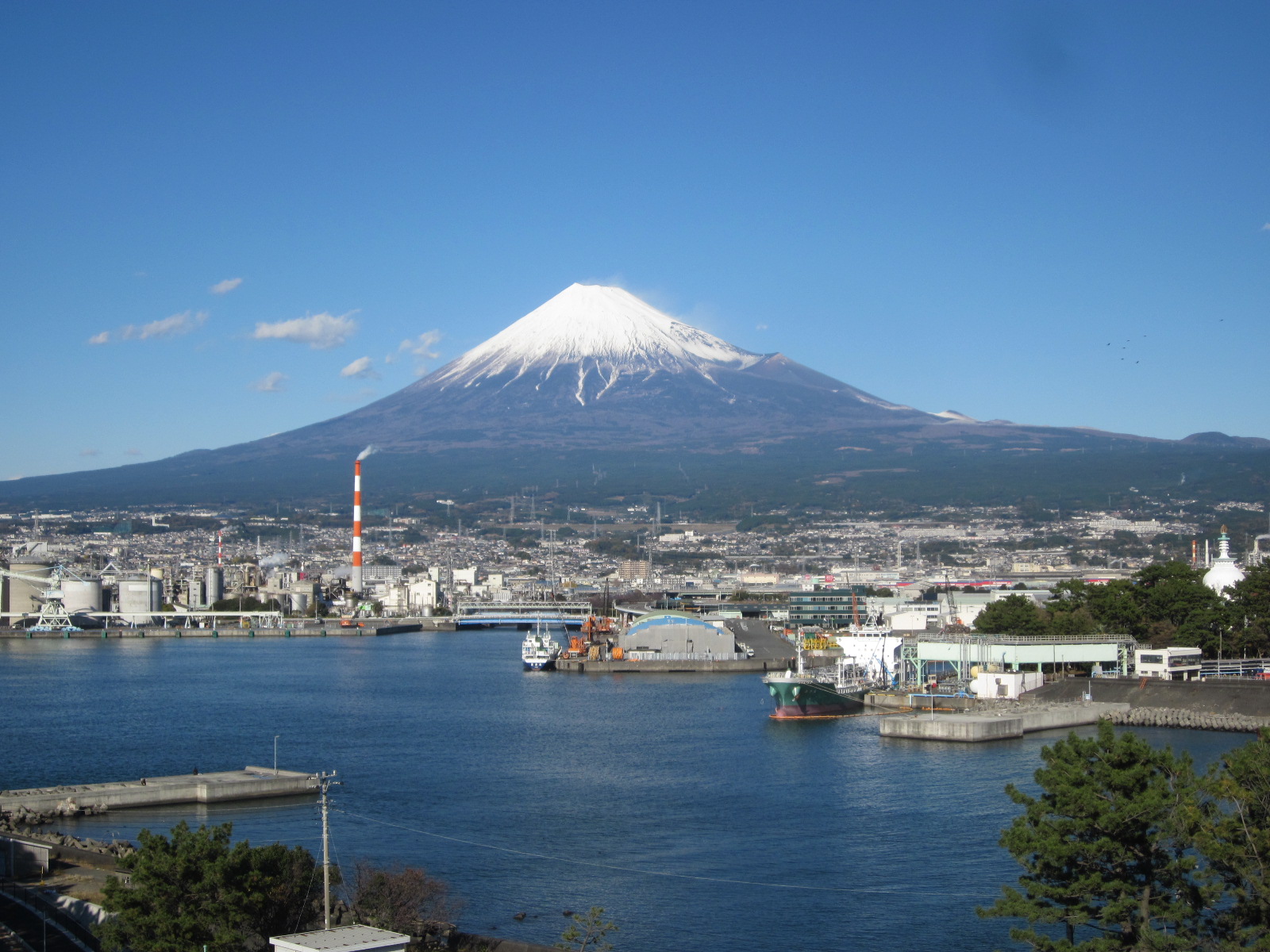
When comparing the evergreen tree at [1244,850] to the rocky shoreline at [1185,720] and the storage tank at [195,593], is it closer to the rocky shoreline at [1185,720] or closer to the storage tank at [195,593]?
the rocky shoreline at [1185,720]

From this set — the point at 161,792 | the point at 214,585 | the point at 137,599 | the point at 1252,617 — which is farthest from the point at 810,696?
the point at 214,585

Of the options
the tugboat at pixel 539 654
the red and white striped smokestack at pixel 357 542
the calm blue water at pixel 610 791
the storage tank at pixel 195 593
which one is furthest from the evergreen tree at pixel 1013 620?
the storage tank at pixel 195 593

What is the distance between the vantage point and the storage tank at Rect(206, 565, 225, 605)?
38.1m

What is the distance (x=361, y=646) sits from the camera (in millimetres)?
28234

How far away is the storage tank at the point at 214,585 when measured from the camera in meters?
38.1

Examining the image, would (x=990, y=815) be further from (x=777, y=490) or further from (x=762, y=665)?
(x=777, y=490)

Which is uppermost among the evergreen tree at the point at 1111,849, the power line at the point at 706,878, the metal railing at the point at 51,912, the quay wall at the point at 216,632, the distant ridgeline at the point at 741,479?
the distant ridgeline at the point at 741,479

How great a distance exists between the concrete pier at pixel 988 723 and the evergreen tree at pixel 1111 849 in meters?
7.49

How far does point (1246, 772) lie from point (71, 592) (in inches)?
1319

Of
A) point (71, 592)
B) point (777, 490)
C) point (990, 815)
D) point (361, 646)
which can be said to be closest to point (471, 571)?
point (71, 592)

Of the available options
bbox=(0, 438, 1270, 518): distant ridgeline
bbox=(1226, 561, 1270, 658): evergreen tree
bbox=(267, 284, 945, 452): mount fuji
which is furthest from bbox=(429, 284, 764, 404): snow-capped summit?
bbox=(1226, 561, 1270, 658): evergreen tree

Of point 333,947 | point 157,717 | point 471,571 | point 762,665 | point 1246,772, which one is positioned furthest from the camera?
point 471,571

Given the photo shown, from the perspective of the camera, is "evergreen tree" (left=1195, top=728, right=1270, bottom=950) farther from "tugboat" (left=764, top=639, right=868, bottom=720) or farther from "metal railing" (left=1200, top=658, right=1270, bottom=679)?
"metal railing" (left=1200, top=658, right=1270, bottom=679)

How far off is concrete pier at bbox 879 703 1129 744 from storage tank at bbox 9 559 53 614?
86.3 ft
